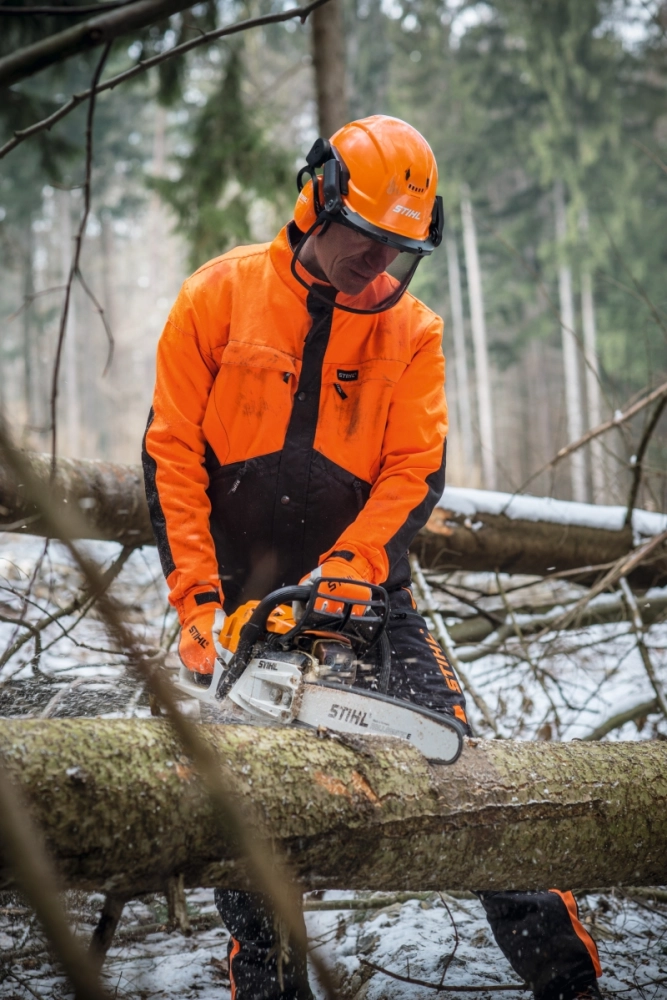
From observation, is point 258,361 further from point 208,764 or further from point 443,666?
point 208,764

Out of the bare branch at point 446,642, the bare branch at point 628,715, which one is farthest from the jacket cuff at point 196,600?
the bare branch at point 628,715

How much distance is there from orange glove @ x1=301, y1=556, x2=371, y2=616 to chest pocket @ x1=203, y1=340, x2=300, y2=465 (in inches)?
19.0

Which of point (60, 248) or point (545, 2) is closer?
point (545, 2)

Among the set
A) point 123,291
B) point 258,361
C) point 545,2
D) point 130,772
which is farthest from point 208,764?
point 123,291

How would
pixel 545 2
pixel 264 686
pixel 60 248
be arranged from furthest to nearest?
pixel 60 248, pixel 545 2, pixel 264 686

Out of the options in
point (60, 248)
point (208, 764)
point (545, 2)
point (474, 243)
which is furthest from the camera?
point (60, 248)

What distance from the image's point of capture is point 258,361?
2.50 metres

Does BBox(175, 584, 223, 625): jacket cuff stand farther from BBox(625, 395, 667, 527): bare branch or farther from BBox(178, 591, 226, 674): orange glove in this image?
BBox(625, 395, 667, 527): bare branch

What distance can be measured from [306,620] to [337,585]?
0.16 metres

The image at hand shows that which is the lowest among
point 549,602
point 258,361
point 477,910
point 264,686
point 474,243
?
point 477,910

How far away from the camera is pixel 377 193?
238cm

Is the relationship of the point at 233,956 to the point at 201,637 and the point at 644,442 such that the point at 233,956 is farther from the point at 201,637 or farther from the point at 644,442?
the point at 644,442

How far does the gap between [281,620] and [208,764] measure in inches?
58.8

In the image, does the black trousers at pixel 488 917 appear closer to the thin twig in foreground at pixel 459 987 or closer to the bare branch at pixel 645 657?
the thin twig in foreground at pixel 459 987
